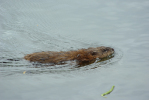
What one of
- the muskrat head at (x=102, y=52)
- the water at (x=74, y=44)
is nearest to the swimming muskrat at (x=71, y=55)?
the muskrat head at (x=102, y=52)

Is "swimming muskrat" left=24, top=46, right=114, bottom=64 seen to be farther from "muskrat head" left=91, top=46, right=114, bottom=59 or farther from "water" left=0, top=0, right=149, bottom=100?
"water" left=0, top=0, right=149, bottom=100

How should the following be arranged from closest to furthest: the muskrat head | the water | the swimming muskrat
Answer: the water < the swimming muskrat < the muskrat head

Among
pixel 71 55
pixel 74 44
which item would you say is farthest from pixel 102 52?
pixel 71 55

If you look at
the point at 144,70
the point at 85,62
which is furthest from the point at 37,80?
the point at 144,70

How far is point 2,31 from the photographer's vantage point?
8.30 metres

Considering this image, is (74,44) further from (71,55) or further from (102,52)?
(71,55)

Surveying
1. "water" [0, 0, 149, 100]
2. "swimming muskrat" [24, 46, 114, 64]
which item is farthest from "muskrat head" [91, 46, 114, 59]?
"water" [0, 0, 149, 100]

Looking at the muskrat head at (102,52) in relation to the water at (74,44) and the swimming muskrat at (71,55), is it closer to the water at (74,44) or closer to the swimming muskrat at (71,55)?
the swimming muskrat at (71,55)

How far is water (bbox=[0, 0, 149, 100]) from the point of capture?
541cm

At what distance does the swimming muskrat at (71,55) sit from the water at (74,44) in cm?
18

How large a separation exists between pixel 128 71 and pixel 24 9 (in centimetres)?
515

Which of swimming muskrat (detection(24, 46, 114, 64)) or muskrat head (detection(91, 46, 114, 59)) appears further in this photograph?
muskrat head (detection(91, 46, 114, 59))

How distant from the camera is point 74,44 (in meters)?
7.86

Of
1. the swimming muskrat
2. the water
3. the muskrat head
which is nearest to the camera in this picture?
the water
